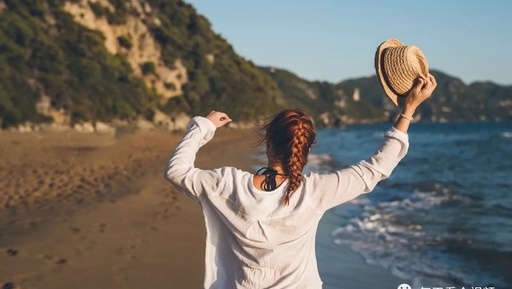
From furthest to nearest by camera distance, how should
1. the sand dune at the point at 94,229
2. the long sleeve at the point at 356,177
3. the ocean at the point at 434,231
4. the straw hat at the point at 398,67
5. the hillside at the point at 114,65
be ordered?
the hillside at the point at 114,65, the ocean at the point at 434,231, the sand dune at the point at 94,229, the straw hat at the point at 398,67, the long sleeve at the point at 356,177

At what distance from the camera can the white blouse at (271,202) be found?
183 cm

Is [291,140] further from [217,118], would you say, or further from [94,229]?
[94,229]

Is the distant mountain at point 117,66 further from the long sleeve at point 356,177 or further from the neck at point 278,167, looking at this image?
the long sleeve at point 356,177

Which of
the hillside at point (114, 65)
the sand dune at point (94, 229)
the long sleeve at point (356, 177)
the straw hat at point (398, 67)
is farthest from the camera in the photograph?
the hillside at point (114, 65)

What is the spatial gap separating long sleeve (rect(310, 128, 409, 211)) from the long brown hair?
70mm

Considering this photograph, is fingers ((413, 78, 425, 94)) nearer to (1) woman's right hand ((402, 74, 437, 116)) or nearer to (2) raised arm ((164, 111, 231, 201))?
(1) woman's right hand ((402, 74, 437, 116))

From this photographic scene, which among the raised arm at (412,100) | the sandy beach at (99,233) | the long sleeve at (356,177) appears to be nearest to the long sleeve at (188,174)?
the long sleeve at (356,177)

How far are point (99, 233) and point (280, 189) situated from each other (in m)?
5.98

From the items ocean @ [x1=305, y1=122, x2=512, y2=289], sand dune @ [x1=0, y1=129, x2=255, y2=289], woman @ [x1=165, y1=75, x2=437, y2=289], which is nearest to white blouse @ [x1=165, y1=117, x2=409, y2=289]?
woman @ [x1=165, y1=75, x2=437, y2=289]

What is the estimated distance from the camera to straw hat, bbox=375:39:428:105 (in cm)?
199

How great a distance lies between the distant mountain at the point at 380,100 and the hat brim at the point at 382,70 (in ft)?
448

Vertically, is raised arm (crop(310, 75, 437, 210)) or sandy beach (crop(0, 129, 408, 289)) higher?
raised arm (crop(310, 75, 437, 210))

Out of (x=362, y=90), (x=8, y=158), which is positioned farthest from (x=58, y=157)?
(x=362, y=90)

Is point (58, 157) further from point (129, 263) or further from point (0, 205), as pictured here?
point (129, 263)
